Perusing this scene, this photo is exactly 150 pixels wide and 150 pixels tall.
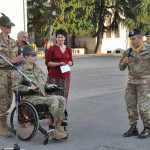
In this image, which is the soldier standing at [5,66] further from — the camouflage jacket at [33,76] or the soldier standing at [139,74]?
the soldier standing at [139,74]

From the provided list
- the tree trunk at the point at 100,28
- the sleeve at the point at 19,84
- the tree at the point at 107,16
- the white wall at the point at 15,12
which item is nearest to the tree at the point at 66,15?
the tree at the point at 107,16

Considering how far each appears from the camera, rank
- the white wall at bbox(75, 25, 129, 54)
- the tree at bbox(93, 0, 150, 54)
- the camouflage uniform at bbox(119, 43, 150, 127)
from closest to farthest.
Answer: the camouflage uniform at bbox(119, 43, 150, 127) → the tree at bbox(93, 0, 150, 54) → the white wall at bbox(75, 25, 129, 54)

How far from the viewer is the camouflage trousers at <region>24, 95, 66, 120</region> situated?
579 centimetres

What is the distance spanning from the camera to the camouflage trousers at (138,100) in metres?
6.13

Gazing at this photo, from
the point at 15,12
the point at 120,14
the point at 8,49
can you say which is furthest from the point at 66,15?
the point at 8,49

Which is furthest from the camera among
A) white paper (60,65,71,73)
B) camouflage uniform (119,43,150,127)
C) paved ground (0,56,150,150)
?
white paper (60,65,71,73)

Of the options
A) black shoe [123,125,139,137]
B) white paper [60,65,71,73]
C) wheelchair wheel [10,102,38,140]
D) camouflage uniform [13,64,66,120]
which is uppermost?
white paper [60,65,71,73]

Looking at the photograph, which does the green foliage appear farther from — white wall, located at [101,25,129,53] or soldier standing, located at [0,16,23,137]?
soldier standing, located at [0,16,23,137]

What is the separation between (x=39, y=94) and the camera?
611cm

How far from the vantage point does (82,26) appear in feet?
113

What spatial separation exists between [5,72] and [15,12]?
24.3m

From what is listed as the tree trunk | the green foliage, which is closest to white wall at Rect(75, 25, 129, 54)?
the tree trunk

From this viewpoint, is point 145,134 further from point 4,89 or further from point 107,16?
point 107,16

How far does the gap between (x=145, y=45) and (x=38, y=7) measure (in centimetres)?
3074
